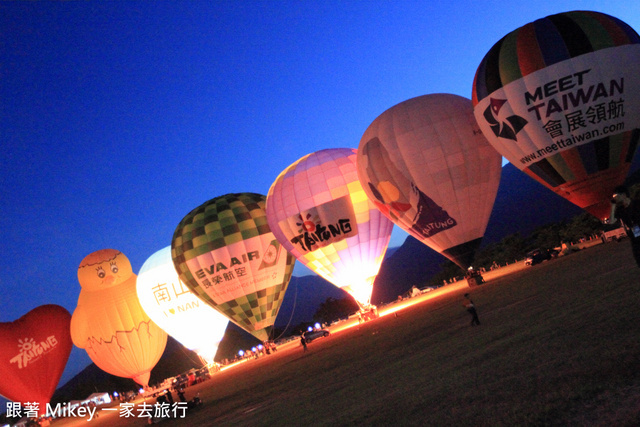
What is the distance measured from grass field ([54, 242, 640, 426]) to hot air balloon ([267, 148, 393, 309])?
1176 cm

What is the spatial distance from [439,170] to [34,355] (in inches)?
979

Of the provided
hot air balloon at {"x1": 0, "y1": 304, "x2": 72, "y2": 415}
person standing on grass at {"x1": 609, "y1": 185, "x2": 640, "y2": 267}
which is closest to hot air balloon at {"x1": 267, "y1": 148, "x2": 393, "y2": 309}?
hot air balloon at {"x1": 0, "y1": 304, "x2": 72, "y2": 415}

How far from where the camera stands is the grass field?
183 inches

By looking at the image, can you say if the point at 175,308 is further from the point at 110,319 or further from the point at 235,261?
the point at 235,261

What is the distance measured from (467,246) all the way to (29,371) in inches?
986

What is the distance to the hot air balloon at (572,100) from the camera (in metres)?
15.4

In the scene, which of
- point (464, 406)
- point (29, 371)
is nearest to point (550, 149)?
point (464, 406)

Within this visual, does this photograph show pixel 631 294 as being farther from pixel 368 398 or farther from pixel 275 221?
pixel 275 221

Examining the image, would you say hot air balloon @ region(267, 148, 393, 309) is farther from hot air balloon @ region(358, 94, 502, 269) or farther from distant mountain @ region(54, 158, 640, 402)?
distant mountain @ region(54, 158, 640, 402)

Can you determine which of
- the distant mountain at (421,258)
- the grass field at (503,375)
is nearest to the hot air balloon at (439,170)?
the grass field at (503,375)

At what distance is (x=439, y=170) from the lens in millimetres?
19188

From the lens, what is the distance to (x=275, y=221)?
26141 mm

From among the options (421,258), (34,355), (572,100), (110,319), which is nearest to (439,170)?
(572,100)

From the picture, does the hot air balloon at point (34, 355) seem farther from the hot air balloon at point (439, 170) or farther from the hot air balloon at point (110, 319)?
the hot air balloon at point (439, 170)
